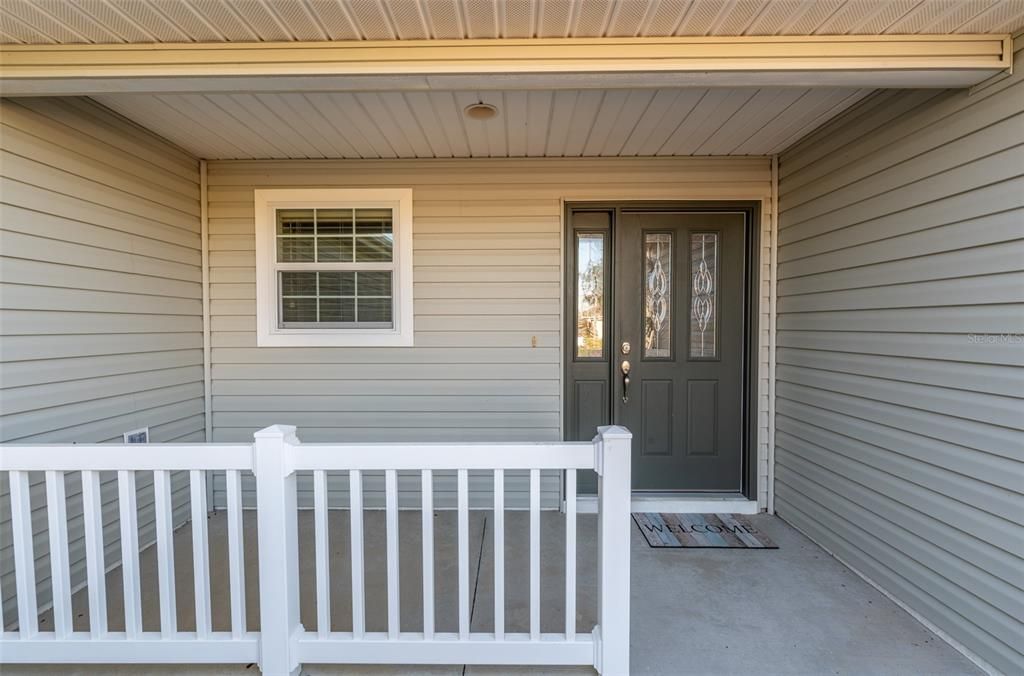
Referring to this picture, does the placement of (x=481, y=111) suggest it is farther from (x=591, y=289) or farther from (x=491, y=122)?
(x=591, y=289)

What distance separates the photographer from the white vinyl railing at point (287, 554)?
1.57 meters

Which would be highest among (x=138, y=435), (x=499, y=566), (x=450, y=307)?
(x=450, y=307)

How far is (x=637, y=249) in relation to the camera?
10.3 ft

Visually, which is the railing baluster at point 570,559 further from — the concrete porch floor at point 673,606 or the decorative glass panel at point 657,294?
the decorative glass panel at point 657,294

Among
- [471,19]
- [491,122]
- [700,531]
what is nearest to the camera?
[471,19]

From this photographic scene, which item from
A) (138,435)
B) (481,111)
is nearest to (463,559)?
(481,111)

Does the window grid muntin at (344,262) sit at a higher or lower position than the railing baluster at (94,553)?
higher

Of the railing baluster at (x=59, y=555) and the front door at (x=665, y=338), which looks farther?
the front door at (x=665, y=338)

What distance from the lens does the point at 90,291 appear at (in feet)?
7.56

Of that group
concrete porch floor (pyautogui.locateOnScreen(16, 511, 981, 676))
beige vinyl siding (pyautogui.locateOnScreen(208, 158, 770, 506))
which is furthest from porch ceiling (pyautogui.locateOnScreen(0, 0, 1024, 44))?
concrete porch floor (pyautogui.locateOnScreen(16, 511, 981, 676))

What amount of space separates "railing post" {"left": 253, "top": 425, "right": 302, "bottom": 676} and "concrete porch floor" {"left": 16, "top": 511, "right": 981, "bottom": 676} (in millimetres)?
174

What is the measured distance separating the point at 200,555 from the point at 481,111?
2.26 meters

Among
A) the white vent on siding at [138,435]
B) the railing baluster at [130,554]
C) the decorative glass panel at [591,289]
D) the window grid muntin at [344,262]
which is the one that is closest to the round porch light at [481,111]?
the window grid muntin at [344,262]

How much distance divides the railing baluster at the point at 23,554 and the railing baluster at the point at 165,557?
1.53ft
